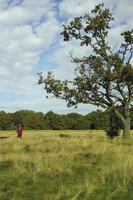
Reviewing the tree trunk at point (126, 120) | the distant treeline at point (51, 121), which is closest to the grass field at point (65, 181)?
the tree trunk at point (126, 120)

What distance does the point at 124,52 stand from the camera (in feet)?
102

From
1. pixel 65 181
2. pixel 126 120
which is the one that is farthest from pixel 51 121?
pixel 65 181

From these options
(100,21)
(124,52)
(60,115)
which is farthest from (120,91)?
(60,115)

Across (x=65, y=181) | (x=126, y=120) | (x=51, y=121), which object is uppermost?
(x=51, y=121)

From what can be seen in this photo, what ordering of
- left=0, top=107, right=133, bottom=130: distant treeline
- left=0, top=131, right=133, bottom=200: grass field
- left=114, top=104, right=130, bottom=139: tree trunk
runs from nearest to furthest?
left=0, top=131, right=133, bottom=200: grass field < left=114, top=104, right=130, bottom=139: tree trunk < left=0, top=107, right=133, bottom=130: distant treeline

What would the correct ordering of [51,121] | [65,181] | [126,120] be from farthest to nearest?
[51,121]
[126,120]
[65,181]

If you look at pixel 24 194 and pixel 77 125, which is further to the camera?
pixel 77 125

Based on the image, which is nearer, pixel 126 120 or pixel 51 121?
pixel 126 120

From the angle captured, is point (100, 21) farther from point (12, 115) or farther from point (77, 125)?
point (12, 115)

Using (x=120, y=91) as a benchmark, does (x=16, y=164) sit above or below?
below

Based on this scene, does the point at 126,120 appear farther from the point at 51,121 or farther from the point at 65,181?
the point at 51,121

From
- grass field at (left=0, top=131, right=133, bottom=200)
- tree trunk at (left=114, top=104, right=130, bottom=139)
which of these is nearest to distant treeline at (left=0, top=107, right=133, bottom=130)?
tree trunk at (left=114, top=104, right=130, bottom=139)

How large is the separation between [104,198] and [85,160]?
5.32 metres

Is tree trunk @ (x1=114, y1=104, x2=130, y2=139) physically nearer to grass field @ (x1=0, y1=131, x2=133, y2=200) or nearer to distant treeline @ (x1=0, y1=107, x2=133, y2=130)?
grass field @ (x1=0, y1=131, x2=133, y2=200)
